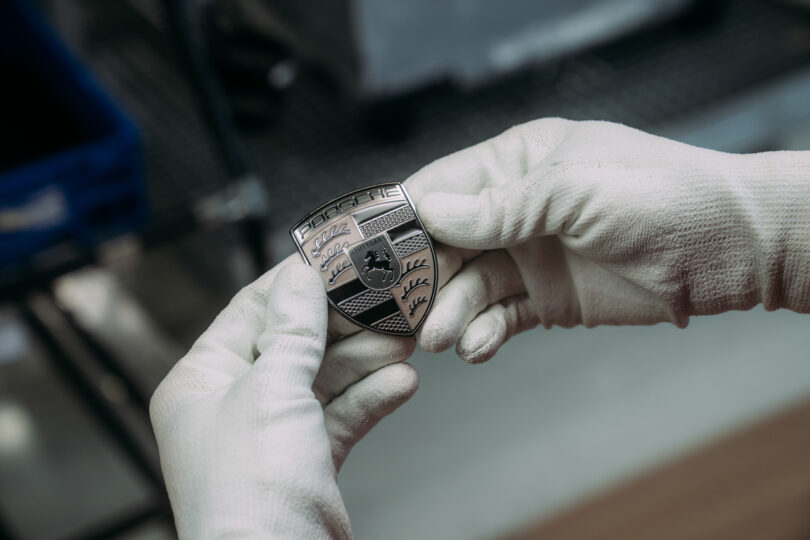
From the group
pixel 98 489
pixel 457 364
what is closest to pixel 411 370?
pixel 457 364

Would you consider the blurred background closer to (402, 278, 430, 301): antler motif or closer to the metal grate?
the metal grate

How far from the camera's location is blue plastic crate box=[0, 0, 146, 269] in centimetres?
116

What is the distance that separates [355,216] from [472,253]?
139mm

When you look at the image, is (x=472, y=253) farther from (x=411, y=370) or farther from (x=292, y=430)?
(x=292, y=430)

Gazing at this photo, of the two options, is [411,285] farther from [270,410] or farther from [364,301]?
[270,410]

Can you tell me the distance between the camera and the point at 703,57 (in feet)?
5.25

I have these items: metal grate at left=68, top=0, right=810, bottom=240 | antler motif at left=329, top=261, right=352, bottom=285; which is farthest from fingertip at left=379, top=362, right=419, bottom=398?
metal grate at left=68, top=0, right=810, bottom=240

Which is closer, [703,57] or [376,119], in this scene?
[376,119]

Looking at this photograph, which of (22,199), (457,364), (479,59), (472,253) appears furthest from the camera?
(457,364)

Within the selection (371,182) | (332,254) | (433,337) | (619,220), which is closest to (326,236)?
(332,254)

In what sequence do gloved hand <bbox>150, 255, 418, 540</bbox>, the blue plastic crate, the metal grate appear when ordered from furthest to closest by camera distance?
1. the metal grate
2. the blue plastic crate
3. gloved hand <bbox>150, 255, 418, 540</bbox>

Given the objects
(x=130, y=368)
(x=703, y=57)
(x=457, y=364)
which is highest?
(x=703, y=57)

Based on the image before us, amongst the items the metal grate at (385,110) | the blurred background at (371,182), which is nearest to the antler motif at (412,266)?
the blurred background at (371,182)

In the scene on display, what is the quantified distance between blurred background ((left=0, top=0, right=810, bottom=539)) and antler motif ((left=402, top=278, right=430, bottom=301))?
65 cm
